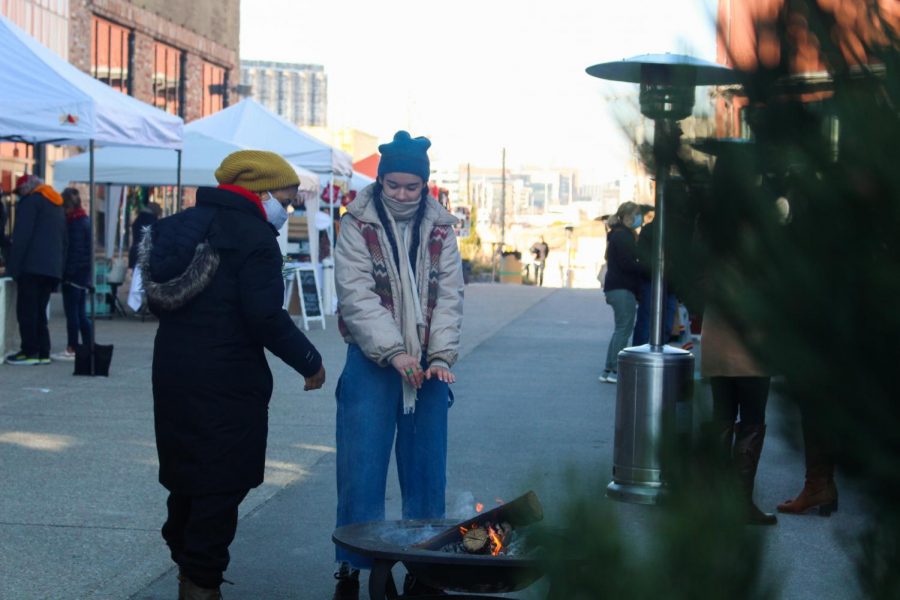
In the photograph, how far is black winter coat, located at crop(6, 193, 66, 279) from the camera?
1195cm

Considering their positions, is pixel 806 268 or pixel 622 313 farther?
pixel 622 313

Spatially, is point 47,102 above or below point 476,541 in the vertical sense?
above

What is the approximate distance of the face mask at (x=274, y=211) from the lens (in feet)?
16.2

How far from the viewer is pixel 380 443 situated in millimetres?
4805

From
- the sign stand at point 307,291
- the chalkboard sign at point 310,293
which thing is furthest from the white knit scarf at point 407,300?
the chalkboard sign at point 310,293

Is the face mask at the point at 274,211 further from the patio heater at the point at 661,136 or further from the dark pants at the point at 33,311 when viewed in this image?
the dark pants at the point at 33,311

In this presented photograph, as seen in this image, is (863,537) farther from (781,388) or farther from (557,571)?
(557,571)

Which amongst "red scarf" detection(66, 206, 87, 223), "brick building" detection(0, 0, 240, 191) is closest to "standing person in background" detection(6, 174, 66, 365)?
"red scarf" detection(66, 206, 87, 223)

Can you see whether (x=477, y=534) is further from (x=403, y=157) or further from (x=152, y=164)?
(x=152, y=164)

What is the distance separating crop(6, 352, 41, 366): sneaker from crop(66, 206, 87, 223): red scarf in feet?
4.61

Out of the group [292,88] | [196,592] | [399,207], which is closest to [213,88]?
[399,207]

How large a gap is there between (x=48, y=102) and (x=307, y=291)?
7466mm

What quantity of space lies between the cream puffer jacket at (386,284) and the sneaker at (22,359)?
27.3ft

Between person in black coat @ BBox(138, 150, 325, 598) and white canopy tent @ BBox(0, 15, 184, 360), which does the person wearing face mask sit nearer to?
person in black coat @ BBox(138, 150, 325, 598)
